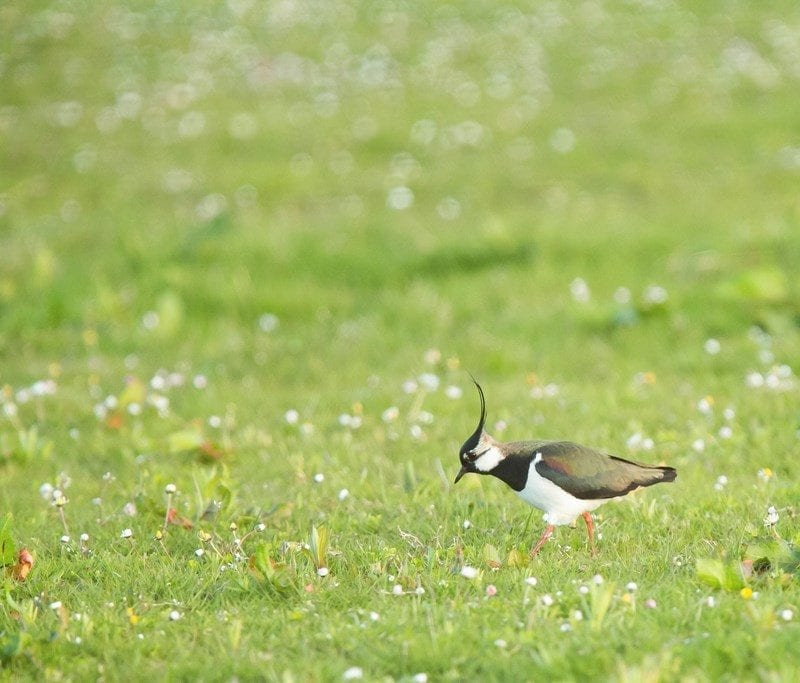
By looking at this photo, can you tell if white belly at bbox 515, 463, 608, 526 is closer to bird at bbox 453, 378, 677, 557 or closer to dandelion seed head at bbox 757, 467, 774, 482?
bird at bbox 453, 378, 677, 557

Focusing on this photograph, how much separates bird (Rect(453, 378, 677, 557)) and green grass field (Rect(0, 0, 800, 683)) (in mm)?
256

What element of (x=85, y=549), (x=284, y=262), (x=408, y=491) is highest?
(x=85, y=549)

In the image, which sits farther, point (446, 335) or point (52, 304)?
point (52, 304)

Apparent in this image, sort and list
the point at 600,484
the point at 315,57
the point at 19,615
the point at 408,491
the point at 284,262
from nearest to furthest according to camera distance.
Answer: the point at 19,615, the point at 600,484, the point at 408,491, the point at 284,262, the point at 315,57

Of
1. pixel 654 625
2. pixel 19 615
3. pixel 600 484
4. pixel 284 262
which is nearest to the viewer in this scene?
pixel 654 625

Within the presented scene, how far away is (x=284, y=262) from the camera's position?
13.5 meters

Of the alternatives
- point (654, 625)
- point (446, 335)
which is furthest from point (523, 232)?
point (654, 625)

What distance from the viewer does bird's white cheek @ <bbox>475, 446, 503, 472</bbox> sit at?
6.28 meters

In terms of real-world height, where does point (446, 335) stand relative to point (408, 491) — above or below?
below

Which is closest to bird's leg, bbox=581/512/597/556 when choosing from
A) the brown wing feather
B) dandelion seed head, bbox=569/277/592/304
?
the brown wing feather

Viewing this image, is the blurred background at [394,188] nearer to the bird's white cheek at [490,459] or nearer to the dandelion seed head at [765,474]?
the dandelion seed head at [765,474]

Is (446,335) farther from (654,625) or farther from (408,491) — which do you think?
(654,625)

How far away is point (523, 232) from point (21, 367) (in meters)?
6.13

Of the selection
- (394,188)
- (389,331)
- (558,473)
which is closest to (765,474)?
(558,473)
